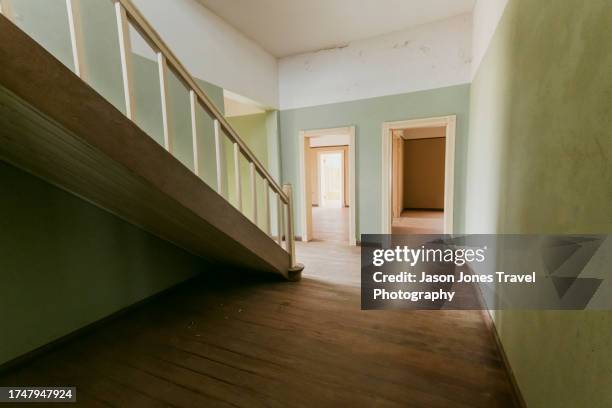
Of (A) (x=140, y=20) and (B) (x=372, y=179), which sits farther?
(B) (x=372, y=179)

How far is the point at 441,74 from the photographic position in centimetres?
380

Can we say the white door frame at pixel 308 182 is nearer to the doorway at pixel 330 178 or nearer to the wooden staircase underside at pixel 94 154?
the wooden staircase underside at pixel 94 154

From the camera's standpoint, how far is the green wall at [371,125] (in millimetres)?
3812

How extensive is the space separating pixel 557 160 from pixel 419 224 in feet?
17.5

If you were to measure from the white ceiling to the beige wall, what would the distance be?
5.04 m

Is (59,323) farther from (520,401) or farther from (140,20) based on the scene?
(520,401)

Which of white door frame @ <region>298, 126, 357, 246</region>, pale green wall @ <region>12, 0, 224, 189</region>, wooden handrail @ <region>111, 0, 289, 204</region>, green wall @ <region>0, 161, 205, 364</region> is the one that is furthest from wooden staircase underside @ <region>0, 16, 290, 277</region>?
white door frame @ <region>298, 126, 357, 246</region>

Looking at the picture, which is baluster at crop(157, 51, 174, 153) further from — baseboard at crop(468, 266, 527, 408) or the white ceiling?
baseboard at crop(468, 266, 527, 408)

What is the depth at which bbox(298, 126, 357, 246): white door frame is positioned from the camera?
4469 mm

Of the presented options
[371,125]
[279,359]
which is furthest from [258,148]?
[279,359]

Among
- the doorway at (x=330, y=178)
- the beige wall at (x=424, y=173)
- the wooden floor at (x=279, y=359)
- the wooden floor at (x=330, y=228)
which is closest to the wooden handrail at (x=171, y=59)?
the wooden floor at (x=279, y=359)

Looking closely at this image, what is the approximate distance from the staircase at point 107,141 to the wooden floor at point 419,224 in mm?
3940

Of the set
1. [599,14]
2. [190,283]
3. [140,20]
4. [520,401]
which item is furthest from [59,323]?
[599,14]

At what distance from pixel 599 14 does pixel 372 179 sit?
11.7ft
